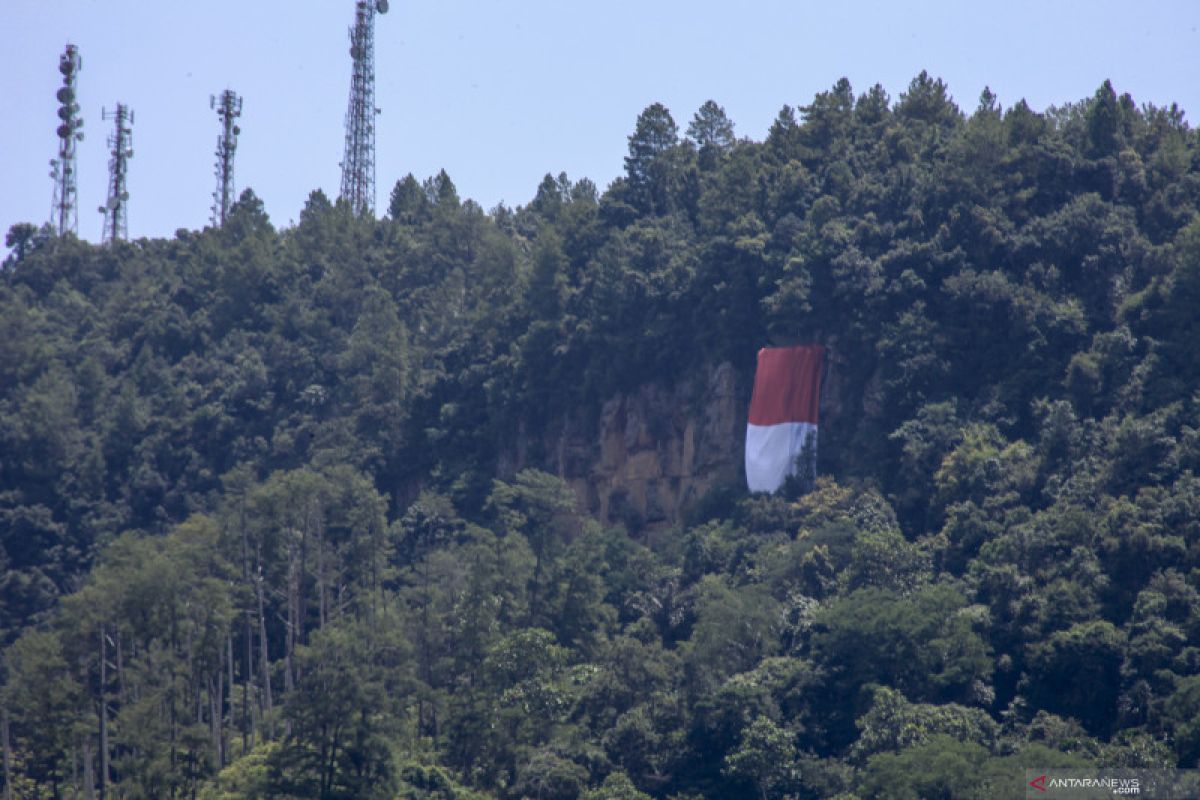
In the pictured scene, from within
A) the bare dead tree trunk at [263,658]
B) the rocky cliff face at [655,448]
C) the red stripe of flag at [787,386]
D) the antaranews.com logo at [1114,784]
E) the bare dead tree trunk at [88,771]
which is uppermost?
the red stripe of flag at [787,386]

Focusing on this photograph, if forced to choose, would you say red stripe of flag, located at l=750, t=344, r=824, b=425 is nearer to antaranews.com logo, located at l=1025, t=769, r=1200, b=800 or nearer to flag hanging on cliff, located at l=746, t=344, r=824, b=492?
flag hanging on cliff, located at l=746, t=344, r=824, b=492

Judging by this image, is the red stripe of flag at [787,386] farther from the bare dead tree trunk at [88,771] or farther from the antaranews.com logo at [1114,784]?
the bare dead tree trunk at [88,771]

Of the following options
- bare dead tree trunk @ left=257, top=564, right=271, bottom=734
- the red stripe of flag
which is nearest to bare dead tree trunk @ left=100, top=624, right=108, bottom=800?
bare dead tree trunk @ left=257, top=564, right=271, bottom=734

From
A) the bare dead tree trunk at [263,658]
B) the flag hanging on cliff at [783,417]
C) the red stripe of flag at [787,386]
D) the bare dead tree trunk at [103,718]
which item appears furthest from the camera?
the red stripe of flag at [787,386]

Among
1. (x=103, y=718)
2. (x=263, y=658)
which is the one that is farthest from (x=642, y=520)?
(x=103, y=718)

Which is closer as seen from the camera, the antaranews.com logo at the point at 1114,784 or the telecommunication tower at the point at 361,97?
the antaranews.com logo at the point at 1114,784

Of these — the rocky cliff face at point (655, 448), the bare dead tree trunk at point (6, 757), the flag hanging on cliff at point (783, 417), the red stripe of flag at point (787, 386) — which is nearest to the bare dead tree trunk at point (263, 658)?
the bare dead tree trunk at point (6, 757)

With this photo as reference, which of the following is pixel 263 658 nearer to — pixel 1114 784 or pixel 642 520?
pixel 642 520
